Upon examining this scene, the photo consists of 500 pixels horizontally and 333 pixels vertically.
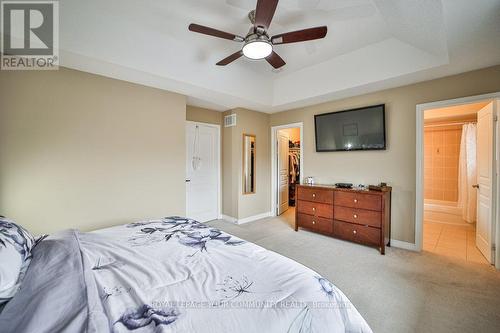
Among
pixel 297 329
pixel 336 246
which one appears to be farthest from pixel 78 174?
pixel 336 246

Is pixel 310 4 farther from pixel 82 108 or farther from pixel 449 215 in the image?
pixel 449 215

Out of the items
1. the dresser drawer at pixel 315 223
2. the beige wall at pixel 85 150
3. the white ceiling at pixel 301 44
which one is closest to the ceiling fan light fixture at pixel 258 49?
the white ceiling at pixel 301 44

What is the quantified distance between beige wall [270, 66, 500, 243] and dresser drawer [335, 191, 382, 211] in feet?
1.56

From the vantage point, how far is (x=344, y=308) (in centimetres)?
100

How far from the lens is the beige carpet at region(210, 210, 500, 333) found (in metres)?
1.68

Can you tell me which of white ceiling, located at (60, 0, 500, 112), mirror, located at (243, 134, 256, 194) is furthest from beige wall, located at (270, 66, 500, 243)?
mirror, located at (243, 134, 256, 194)

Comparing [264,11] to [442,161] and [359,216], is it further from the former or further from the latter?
[442,161]

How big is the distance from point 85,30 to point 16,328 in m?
2.58

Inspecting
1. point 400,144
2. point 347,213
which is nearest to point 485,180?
point 400,144

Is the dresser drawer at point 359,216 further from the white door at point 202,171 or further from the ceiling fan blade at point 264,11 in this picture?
the ceiling fan blade at point 264,11

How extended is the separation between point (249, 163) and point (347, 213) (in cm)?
217

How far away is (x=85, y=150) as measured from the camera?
2.56m

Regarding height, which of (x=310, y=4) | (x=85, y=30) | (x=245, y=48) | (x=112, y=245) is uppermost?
(x=310, y=4)

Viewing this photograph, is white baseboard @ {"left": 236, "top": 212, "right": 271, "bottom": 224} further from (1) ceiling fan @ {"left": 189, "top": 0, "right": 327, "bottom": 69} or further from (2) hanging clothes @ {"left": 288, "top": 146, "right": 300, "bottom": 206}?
(1) ceiling fan @ {"left": 189, "top": 0, "right": 327, "bottom": 69}
